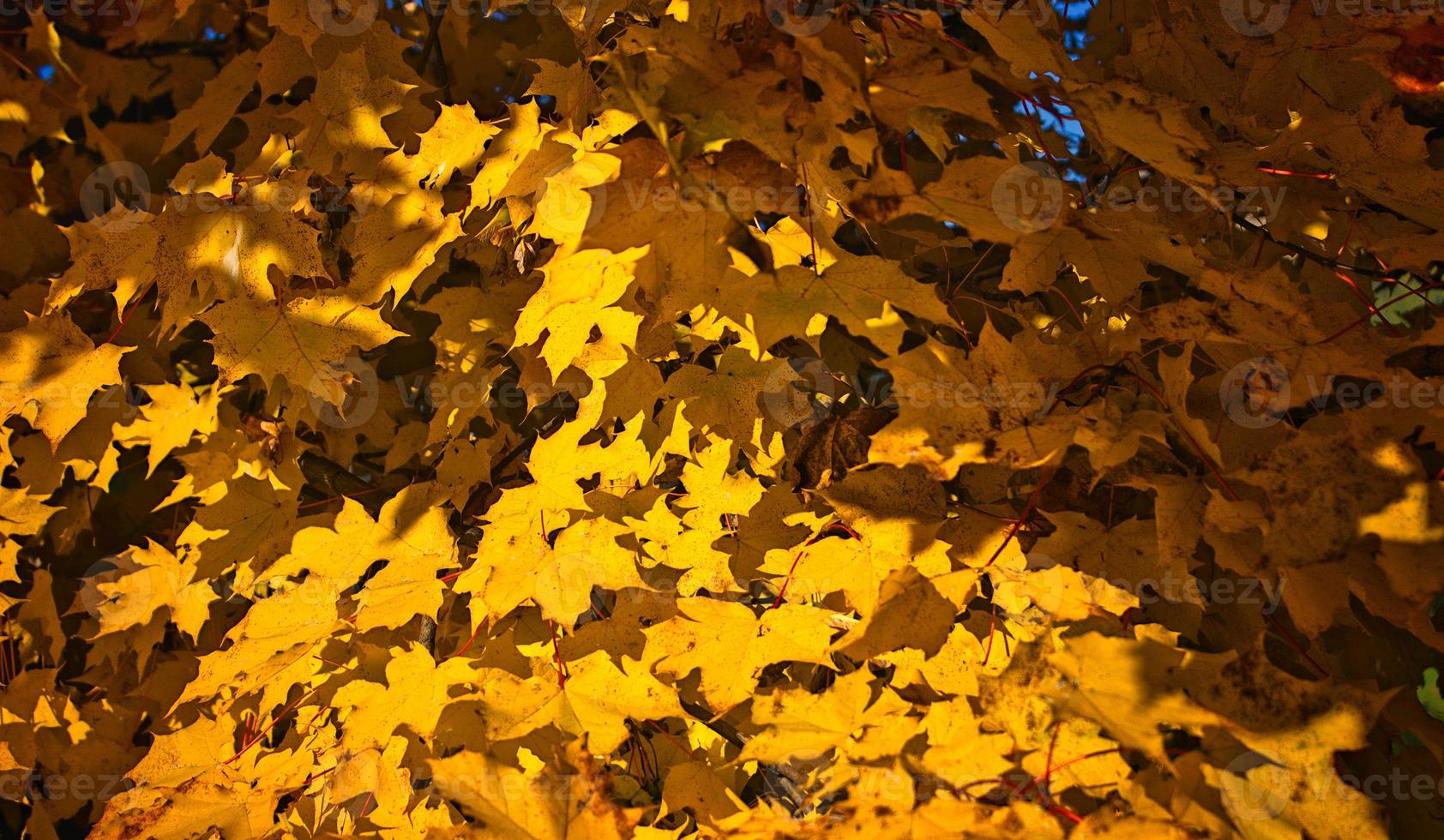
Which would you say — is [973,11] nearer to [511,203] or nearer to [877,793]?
[511,203]

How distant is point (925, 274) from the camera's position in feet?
6.10

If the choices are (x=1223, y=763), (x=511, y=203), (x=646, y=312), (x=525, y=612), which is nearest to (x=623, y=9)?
(x=511, y=203)

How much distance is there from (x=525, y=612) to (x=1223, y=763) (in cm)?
111
